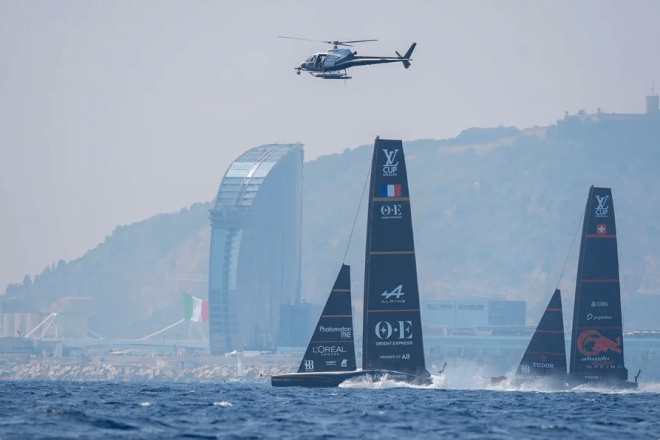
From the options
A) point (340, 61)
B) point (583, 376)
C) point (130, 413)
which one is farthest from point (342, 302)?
point (130, 413)

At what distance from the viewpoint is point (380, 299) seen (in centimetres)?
7338

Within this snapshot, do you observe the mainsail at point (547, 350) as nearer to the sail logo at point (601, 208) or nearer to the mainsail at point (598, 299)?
the mainsail at point (598, 299)

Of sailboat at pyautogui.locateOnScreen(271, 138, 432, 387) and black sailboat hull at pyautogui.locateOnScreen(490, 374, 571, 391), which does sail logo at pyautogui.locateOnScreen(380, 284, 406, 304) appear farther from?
black sailboat hull at pyautogui.locateOnScreen(490, 374, 571, 391)

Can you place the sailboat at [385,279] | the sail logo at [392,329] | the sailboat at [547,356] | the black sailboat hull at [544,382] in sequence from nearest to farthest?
the sailboat at [385,279], the sail logo at [392,329], the black sailboat hull at [544,382], the sailboat at [547,356]

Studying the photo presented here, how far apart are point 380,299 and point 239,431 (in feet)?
92.3

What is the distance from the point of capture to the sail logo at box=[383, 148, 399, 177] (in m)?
72.8

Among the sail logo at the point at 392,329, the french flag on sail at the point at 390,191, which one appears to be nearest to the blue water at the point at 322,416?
the sail logo at the point at 392,329

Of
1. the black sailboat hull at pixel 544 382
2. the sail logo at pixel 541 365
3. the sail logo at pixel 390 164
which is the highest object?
the sail logo at pixel 390 164

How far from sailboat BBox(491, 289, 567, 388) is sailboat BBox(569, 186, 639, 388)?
81cm

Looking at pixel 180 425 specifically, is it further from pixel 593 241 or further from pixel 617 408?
pixel 593 241

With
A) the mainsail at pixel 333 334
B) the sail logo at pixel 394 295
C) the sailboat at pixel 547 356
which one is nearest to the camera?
the mainsail at pixel 333 334

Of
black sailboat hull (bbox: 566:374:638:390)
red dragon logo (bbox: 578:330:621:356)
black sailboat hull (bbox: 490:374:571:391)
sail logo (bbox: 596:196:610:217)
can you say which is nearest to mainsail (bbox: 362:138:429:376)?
black sailboat hull (bbox: 490:374:571:391)

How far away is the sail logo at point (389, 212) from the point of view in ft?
238

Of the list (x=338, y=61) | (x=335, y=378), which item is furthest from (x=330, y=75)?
(x=335, y=378)
